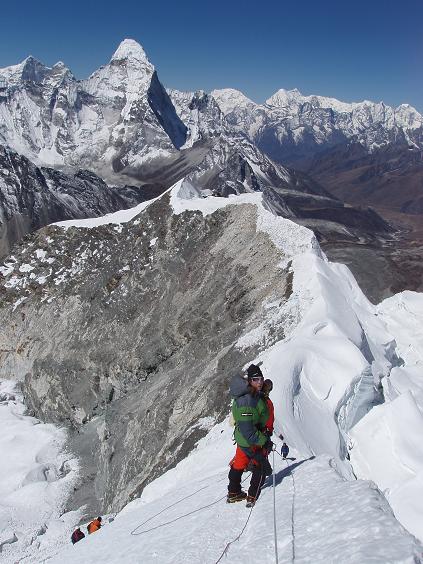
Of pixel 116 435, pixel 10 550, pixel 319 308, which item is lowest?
pixel 10 550

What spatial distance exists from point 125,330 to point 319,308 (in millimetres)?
21107

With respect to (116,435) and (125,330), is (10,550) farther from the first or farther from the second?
(125,330)

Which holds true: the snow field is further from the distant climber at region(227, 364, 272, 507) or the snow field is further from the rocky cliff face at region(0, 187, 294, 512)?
the rocky cliff face at region(0, 187, 294, 512)

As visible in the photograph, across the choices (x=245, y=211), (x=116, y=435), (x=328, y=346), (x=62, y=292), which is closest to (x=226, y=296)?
(x=245, y=211)

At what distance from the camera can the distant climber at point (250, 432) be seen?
42.7 feet

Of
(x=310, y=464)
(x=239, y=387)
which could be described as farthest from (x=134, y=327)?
(x=239, y=387)

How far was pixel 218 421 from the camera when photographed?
25172 millimetres

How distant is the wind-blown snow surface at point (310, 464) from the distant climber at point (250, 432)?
0.43 metres

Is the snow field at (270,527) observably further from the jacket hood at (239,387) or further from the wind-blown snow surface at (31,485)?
the wind-blown snow surface at (31,485)

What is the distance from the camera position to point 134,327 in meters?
45.6

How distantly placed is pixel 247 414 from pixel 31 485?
1149 inches

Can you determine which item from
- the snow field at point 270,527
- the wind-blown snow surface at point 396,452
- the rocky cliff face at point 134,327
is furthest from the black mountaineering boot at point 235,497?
the rocky cliff face at point 134,327

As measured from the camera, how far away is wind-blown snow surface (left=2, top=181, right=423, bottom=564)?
10812 mm

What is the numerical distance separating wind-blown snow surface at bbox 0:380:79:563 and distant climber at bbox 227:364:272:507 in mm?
19746
